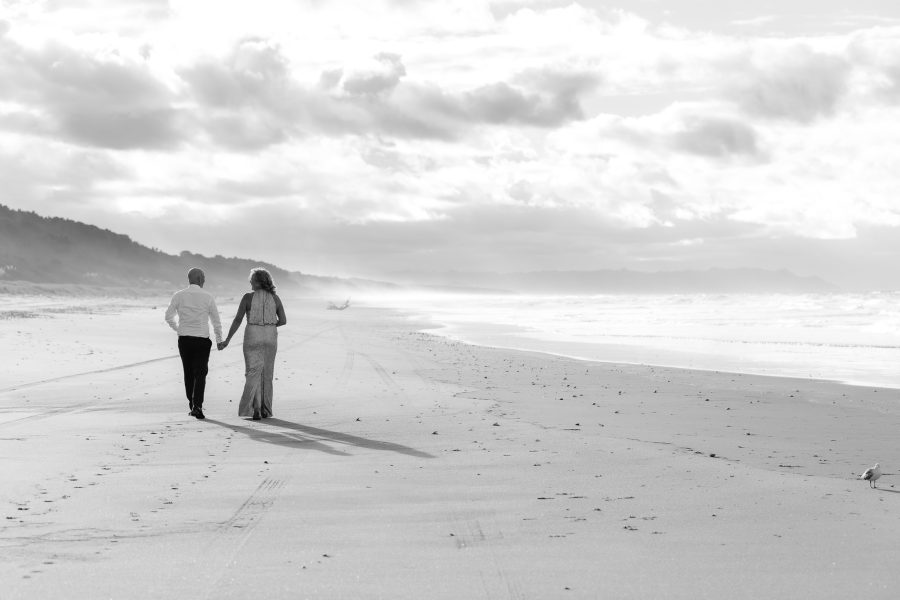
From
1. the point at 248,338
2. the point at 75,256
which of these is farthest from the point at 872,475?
the point at 75,256

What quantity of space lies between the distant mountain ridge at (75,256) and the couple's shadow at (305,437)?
109814 millimetres

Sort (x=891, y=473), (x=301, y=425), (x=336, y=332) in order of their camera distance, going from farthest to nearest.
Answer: (x=336, y=332) < (x=301, y=425) < (x=891, y=473)

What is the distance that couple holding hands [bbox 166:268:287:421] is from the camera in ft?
38.9

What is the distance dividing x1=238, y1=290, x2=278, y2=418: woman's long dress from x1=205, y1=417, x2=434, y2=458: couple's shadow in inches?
15.1

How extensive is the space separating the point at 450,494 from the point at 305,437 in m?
3.57

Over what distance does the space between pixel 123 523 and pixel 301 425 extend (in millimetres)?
5281

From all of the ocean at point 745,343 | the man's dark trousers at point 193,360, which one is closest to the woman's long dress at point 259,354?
the man's dark trousers at point 193,360

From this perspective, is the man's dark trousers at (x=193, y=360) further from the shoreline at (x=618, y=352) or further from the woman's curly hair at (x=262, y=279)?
the shoreline at (x=618, y=352)

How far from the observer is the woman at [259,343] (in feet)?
38.9

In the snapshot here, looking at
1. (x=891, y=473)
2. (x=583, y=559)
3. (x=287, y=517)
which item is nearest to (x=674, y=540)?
(x=583, y=559)

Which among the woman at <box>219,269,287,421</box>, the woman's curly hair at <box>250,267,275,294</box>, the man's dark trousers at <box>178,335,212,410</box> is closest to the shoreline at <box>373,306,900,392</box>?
the woman at <box>219,269,287,421</box>

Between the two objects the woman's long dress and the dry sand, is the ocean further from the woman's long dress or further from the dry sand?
the woman's long dress

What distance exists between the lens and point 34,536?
5676mm

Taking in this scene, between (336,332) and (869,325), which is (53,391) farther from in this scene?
(869,325)
